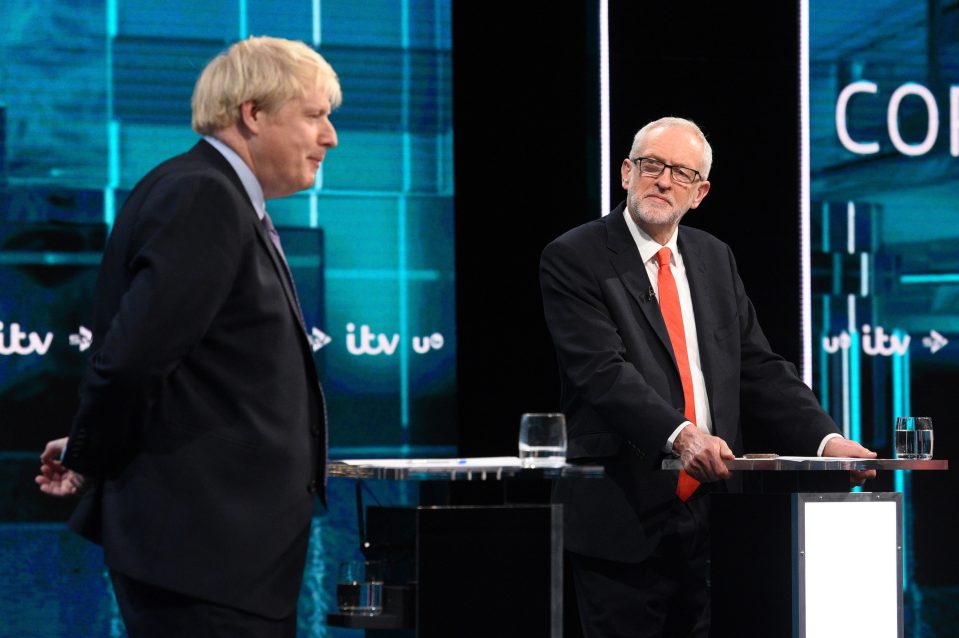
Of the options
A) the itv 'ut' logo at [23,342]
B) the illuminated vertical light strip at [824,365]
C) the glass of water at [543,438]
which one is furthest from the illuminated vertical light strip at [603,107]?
the glass of water at [543,438]

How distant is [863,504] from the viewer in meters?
2.88

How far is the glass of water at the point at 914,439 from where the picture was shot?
117 inches

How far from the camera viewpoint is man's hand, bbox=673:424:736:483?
8.75 feet

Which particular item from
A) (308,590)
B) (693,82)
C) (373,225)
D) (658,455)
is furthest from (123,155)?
(658,455)

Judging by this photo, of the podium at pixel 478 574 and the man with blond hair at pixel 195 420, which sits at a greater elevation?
the man with blond hair at pixel 195 420

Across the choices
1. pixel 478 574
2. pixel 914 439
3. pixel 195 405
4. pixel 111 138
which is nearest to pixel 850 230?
pixel 914 439

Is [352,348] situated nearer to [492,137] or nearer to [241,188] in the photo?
[492,137]

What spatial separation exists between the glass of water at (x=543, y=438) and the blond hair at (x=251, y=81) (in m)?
0.68

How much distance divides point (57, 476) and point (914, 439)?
73.0 inches

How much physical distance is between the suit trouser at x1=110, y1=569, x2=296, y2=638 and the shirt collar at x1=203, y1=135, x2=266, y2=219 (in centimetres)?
60

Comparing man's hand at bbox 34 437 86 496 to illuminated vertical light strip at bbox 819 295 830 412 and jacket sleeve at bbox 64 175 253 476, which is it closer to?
jacket sleeve at bbox 64 175 253 476

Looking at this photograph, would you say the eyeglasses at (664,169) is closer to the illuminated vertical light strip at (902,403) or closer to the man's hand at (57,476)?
the man's hand at (57,476)

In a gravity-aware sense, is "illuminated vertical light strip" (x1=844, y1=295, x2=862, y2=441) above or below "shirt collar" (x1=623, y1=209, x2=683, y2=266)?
below

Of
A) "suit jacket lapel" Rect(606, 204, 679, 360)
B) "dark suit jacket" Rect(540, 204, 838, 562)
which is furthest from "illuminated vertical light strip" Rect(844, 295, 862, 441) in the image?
"suit jacket lapel" Rect(606, 204, 679, 360)
